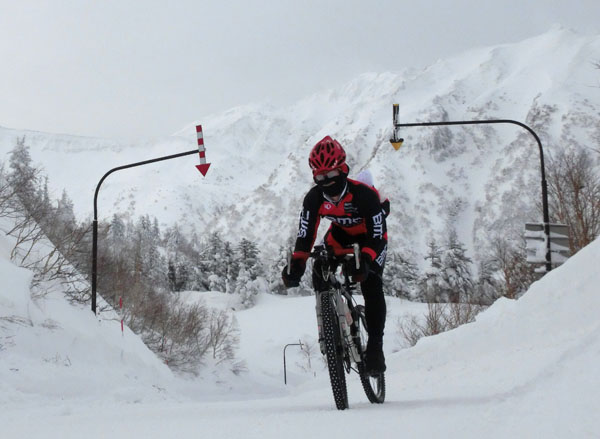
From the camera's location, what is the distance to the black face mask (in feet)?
16.1

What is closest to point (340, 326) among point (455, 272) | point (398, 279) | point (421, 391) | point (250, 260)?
point (421, 391)

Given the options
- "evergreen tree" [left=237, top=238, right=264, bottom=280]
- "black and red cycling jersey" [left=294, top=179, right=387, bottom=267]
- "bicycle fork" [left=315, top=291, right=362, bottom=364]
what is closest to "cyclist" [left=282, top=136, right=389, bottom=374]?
"black and red cycling jersey" [left=294, top=179, right=387, bottom=267]

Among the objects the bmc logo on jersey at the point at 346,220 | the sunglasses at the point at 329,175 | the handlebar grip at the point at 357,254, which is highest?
the sunglasses at the point at 329,175

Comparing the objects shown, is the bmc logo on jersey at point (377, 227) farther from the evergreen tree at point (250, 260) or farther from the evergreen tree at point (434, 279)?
the evergreen tree at point (250, 260)

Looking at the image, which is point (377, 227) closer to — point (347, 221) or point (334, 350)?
point (347, 221)

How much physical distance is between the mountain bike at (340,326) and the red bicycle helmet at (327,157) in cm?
69

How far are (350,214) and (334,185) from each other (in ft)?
1.19

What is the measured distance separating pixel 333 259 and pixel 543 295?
3.96m

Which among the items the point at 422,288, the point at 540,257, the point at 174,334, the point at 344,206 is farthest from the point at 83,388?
the point at 422,288

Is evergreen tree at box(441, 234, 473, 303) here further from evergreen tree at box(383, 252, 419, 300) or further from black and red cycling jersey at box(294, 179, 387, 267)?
black and red cycling jersey at box(294, 179, 387, 267)

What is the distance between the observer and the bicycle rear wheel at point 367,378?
5.11 meters

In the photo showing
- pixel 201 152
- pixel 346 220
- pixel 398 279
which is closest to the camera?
pixel 346 220

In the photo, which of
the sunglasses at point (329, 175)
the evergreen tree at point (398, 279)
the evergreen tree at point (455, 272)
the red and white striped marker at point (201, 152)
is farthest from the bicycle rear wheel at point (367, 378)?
the evergreen tree at point (398, 279)

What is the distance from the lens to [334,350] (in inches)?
182
